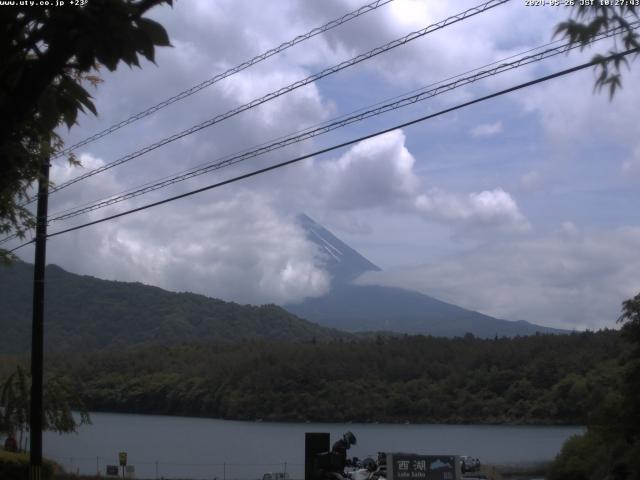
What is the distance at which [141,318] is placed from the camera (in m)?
168

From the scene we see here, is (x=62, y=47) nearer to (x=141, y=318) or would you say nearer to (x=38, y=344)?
(x=38, y=344)

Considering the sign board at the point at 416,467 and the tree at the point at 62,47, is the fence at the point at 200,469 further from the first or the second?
the tree at the point at 62,47

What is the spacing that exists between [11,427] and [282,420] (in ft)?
210

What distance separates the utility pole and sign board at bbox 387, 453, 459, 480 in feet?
27.7

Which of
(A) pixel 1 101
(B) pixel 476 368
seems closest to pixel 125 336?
(B) pixel 476 368

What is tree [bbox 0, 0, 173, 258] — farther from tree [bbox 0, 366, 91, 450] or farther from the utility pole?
tree [bbox 0, 366, 91, 450]

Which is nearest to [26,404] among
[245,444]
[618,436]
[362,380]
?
[618,436]

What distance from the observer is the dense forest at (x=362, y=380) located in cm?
8062

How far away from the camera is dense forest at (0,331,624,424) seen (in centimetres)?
8062

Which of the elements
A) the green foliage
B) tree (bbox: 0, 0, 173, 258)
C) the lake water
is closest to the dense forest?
the lake water

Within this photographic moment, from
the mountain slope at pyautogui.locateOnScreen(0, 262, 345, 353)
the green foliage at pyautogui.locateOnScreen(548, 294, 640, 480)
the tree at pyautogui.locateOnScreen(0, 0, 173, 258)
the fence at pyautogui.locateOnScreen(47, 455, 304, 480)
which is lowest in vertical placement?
the fence at pyautogui.locateOnScreen(47, 455, 304, 480)

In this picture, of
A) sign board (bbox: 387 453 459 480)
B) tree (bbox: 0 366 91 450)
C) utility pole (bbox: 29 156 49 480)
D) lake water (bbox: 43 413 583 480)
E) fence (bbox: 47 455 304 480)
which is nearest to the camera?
sign board (bbox: 387 453 459 480)

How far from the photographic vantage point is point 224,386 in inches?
4033

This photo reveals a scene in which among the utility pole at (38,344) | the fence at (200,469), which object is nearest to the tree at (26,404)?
the utility pole at (38,344)
